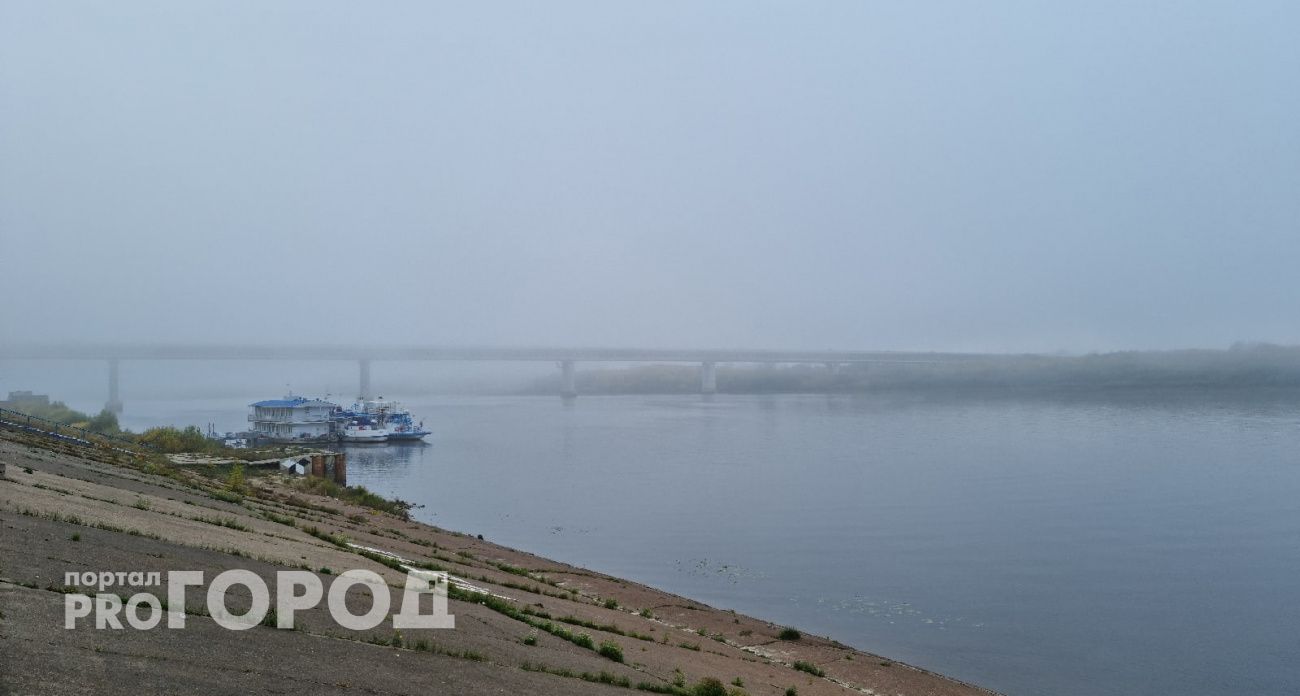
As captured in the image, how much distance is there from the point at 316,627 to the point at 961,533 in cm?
2347

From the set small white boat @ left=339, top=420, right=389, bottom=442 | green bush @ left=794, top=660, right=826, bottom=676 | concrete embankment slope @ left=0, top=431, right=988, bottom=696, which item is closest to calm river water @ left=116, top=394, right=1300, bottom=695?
concrete embankment slope @ left=0, top=431, right=988, bottom=696

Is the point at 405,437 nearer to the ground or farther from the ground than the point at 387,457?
farther from the ground

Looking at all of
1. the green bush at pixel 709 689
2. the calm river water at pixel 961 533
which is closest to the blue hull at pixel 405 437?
the calm river water at pixel 961 533

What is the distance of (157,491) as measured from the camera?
1650 centimetres

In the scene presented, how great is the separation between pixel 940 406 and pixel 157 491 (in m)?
106

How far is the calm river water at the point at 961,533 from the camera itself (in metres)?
16.4

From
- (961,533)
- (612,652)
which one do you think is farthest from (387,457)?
(612,652)

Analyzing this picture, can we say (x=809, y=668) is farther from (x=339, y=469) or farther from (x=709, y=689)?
(x=339, y=469)

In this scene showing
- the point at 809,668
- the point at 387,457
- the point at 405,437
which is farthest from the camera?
the point at 405,437

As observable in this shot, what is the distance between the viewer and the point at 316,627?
7.95 metres

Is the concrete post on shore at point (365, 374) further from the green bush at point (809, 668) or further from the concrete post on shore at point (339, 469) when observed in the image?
the green bush at point (809, 668)

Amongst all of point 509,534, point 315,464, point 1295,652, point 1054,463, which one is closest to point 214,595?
point 1295,652

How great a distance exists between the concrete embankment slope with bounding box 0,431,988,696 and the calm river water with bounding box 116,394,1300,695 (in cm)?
337

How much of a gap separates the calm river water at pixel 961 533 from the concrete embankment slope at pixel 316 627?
3.37 meters
